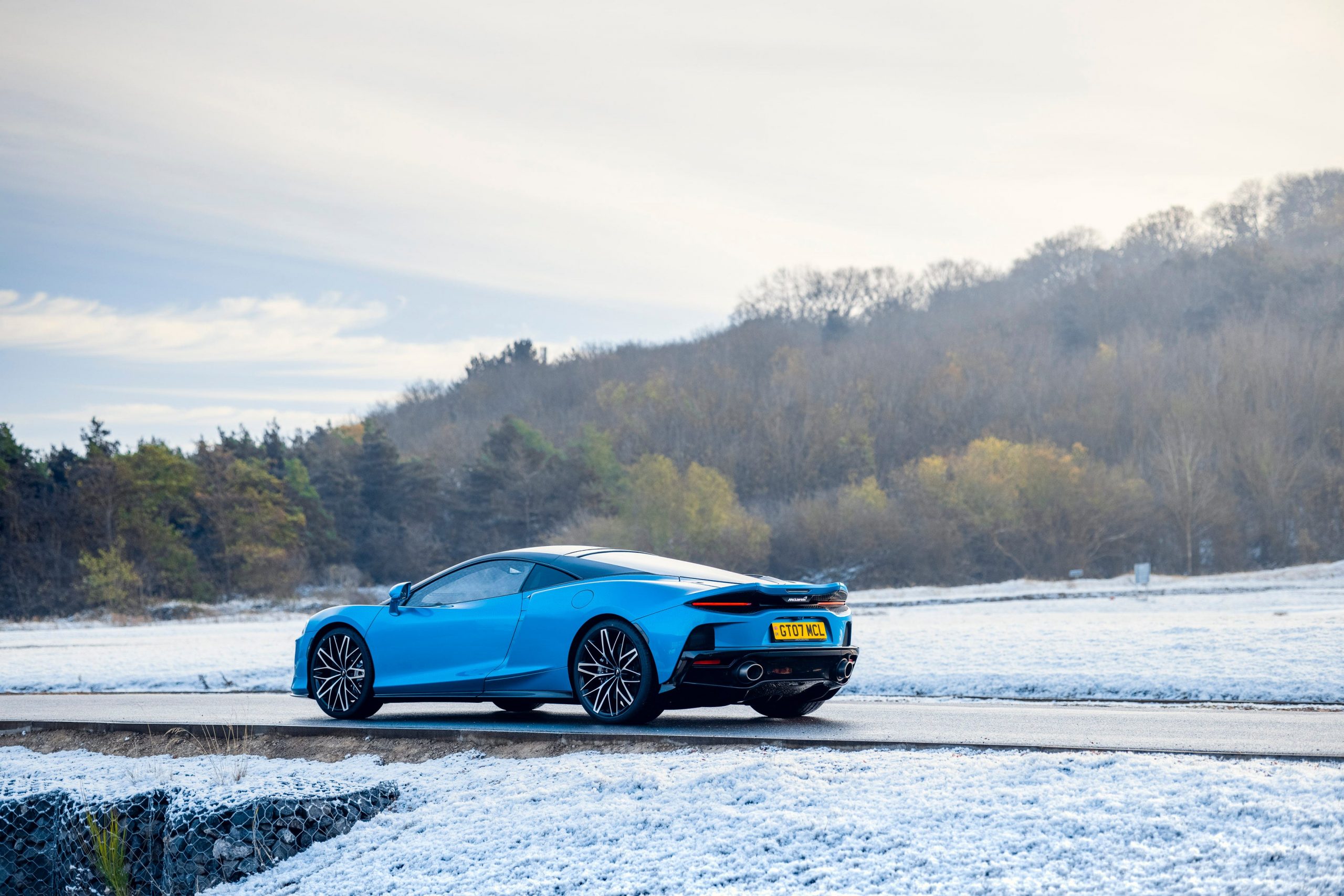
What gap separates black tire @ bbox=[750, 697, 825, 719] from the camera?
33.7ft

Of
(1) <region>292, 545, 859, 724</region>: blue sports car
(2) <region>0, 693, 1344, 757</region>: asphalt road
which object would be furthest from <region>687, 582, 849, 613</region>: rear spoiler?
(2) <region>0, 693, 1344, 757</region>: asphalt road

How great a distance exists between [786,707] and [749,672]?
1732 mm

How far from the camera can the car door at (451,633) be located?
975cm

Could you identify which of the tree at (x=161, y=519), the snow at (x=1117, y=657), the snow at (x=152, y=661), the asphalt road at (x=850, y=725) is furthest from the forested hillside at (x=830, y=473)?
the asphalt road at (x=850, y=725)

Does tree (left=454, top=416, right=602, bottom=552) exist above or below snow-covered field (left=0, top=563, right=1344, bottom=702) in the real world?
above

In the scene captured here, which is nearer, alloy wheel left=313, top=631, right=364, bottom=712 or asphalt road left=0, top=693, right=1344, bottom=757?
asphalt road left=0, top=693, right=1344, bottom=757

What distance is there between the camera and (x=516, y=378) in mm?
132125

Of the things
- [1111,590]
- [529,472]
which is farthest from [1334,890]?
[529,472]

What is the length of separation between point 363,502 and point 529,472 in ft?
35.2

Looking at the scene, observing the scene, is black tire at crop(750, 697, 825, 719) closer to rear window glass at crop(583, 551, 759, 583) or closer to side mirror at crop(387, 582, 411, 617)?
rear window glass at crop(583, 551, 759, 583)

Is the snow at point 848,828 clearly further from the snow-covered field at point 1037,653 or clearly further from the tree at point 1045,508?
the tree at point 1045,508

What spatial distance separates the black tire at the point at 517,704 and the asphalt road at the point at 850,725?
0.09 meters

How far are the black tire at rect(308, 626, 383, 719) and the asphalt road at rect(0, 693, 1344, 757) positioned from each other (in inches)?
6.0

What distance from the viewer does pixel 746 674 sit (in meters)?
8.80
